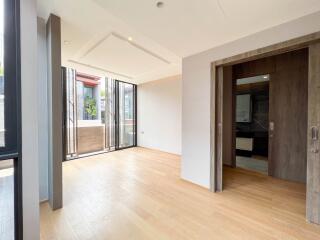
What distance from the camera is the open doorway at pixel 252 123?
4.55 m

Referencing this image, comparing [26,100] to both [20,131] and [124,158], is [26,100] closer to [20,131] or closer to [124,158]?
[20,131]

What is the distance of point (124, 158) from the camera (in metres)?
4.77

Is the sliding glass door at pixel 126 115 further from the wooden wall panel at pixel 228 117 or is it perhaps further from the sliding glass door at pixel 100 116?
the wooden wall panel at pixel 228 117

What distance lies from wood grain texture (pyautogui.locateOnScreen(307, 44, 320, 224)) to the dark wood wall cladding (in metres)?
1.41

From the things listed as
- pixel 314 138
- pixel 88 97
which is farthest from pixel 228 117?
pixel 88 97

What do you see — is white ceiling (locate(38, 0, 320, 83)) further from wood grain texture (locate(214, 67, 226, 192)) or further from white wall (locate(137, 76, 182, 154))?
white wall (locate(137, 76, 182, 154))

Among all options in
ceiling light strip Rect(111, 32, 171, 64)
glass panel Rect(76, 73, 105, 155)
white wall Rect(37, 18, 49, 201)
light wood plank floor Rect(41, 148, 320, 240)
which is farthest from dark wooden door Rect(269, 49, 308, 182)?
glass panel Rect(76, 73, 105, 155)

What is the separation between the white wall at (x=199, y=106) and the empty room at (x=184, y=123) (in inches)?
0.8

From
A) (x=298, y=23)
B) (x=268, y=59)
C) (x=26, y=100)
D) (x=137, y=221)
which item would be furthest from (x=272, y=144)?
(x=26, y=100)

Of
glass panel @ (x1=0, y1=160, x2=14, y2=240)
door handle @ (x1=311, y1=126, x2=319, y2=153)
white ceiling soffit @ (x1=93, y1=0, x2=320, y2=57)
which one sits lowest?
glass panel @ (x1=0, y1=160, x2=14, y2=240)

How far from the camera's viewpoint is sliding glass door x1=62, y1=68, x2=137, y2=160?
4.93m

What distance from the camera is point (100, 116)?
5.99 metres

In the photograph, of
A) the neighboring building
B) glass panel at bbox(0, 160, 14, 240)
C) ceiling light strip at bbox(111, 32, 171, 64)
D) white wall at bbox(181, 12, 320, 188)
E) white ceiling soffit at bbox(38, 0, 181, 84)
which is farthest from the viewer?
the neighboring building

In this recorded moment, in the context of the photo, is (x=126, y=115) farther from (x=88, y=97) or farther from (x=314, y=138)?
(x=314, y=138)
